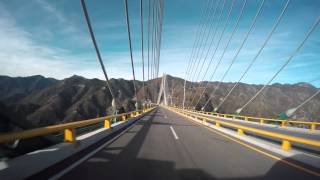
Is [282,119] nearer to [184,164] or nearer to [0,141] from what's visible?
[184,164]

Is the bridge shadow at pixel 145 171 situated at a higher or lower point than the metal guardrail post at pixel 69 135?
lower

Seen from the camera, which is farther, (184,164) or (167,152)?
(167,152)

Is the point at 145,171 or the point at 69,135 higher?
the point at 69,135

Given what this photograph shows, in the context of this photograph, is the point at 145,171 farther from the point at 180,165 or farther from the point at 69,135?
the point at 69,135

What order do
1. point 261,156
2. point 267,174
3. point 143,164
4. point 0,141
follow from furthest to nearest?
point 261,156
point 143,164
point 267,174
point 0,141

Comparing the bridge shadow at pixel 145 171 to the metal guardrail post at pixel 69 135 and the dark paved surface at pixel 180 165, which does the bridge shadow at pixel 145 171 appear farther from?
the metal guardrail post at pixel 69 135

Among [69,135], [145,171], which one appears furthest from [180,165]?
[69,135]

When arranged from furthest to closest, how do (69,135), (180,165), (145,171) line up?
(69,135)
(180,165)
(145,171)

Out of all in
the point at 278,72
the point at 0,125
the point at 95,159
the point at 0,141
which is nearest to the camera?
the point at 0,141

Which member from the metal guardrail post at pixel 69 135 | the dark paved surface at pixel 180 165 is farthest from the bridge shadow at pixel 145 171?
the metal guardrail post at pixel 69 135

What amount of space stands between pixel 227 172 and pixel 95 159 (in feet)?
11.3

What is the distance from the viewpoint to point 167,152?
7957mm

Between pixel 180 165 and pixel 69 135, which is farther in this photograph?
pixel 69 135

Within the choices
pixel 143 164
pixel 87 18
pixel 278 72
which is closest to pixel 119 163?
pixel 143 164
